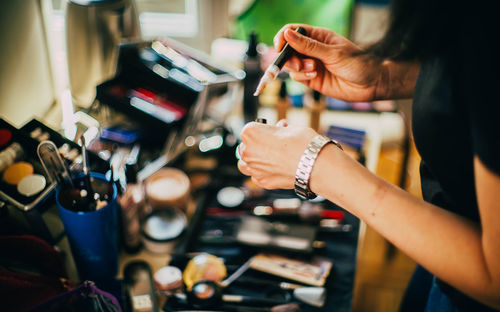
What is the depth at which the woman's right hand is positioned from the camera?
0.67m

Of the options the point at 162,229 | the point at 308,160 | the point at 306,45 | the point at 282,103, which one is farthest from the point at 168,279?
the point at 282,103

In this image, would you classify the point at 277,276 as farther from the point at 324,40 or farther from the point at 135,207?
the point at 324,40

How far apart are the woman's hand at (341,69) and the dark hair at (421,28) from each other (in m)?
0.19

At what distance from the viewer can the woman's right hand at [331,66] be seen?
67 centimetres

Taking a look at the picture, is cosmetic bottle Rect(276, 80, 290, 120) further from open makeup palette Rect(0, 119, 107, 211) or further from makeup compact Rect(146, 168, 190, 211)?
open makeup palette Rect(0, 119, 107, 211)

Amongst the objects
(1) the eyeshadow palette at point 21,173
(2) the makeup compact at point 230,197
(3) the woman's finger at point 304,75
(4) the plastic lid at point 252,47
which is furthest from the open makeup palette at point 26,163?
(4) the plastic lid at point 252,47

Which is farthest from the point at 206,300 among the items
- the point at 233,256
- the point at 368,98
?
the point at 368,98

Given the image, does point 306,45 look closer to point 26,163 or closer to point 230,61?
point 26,163

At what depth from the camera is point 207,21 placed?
4.58 ft

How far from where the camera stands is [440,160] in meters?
0.49

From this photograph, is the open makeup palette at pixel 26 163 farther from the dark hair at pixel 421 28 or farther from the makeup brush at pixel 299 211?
the dark hair at pixel 421 28

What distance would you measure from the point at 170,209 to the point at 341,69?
471 mm

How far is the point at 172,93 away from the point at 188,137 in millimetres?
133

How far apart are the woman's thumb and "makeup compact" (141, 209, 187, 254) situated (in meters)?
0.43
